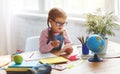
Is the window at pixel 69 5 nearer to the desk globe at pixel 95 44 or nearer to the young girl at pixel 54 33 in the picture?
the young girl at pixel 54 33

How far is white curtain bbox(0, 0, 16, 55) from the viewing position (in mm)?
3617

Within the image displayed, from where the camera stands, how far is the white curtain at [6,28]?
142 inches

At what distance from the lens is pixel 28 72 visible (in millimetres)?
1543

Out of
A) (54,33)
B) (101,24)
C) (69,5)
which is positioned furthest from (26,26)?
(101,24)

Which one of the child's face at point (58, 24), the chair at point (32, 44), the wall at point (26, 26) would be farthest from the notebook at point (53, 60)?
the wall at point (26, 26)

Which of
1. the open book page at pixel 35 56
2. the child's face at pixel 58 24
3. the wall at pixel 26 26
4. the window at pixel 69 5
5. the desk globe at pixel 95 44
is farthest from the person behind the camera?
the wall at pixel 26 26

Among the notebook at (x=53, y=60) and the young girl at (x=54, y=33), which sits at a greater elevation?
the young girl at (x=54, y=33)

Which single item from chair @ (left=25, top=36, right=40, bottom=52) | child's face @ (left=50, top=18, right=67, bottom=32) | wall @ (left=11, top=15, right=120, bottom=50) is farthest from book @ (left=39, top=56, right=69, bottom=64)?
wall @ (left=11, top=15, right=120, bottom=50)

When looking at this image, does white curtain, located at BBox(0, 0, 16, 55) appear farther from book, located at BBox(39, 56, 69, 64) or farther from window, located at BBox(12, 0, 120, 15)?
book, located at BBox(39, 56, 69, 64)

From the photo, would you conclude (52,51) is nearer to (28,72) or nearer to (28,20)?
(28,72)

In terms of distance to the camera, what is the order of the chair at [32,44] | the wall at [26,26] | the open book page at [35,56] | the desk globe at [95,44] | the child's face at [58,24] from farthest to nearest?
the wall at [26,26]
the chair at [32,44]
the child's face at [58,24]
the open book page at [35,56]
the desk globe at [95,44]

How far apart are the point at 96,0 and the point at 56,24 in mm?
1098

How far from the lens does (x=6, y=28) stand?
366cm

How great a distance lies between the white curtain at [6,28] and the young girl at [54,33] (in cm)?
164
